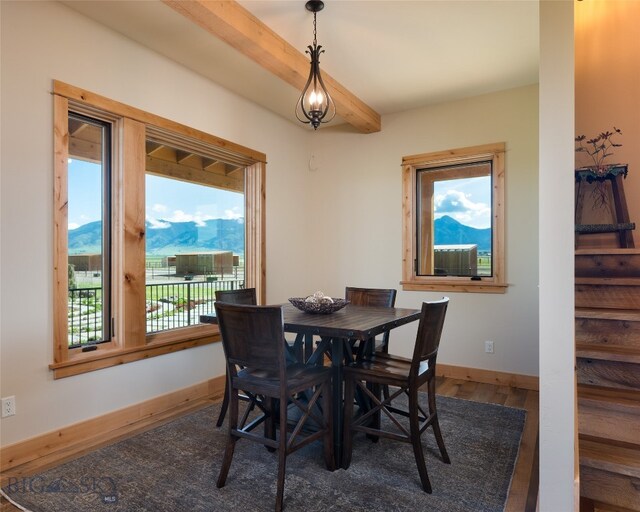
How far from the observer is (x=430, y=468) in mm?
2221

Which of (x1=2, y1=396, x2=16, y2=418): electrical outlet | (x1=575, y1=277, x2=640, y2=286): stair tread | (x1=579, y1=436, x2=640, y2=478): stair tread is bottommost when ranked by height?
(x1=579, y1=436, x2=640, y2=478): stair tread

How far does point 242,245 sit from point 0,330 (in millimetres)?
2242

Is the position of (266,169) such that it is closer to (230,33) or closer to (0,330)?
(230,33)

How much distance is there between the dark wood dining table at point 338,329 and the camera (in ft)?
6.66

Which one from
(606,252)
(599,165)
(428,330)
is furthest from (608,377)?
(599,165)

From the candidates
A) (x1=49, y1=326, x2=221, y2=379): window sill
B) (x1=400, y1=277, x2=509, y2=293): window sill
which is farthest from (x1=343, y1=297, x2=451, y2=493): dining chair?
(x1=400, y1=277, x2=509, y2=293): window sill

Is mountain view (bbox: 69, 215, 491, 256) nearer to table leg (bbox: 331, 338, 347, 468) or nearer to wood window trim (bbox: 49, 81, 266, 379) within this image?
wood window trim (bbox: 49, 81, 266, 379)

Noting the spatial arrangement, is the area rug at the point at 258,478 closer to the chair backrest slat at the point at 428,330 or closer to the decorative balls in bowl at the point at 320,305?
the chair backrest slat at the point at 428,330

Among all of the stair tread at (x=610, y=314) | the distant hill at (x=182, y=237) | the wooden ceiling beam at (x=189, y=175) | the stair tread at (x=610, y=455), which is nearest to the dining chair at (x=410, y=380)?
the stair tread at (x=610, y=455)

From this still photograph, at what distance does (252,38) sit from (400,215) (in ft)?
7.78

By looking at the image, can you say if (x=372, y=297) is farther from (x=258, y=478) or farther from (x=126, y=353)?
(x=126, y=353)

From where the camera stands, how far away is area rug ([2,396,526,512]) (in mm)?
1901

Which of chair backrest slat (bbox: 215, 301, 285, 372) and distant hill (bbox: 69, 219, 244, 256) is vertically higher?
distant hill (bbox: 69, 219, 244, 256)

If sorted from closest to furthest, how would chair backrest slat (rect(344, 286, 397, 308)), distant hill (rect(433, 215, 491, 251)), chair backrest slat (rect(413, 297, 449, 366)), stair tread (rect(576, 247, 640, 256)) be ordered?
chair backrest slat (rect(413, 297, 449, 366)), stair tread (rect(576, 247, 640, 256)), chair backrest slat (rect(344, 286, 397, 308)), distant hill (rect(433, 215, 491, 251))
